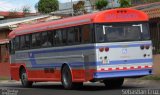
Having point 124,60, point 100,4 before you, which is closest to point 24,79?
point 124,60

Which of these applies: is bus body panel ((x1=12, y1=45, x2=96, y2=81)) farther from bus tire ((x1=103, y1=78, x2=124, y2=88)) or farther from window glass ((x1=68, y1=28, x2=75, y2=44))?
bus tire ((x1=103, y1=78, x2=124, y2=88))

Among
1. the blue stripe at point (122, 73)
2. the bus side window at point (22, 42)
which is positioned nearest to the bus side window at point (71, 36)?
the blue stripe at point (122, 73)

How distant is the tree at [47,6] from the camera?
7250 centimetres

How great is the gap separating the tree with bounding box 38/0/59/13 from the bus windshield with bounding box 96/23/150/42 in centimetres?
5251

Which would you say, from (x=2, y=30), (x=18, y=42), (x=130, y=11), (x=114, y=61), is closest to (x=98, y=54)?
(x=114, y=61)

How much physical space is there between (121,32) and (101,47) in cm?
112

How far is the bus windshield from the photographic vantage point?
64.6 ft

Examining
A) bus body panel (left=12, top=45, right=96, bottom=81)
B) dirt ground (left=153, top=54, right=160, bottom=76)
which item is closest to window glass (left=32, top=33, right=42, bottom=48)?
bus body panel (left=12, top=45, right=96, bottom=81)

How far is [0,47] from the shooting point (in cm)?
4594

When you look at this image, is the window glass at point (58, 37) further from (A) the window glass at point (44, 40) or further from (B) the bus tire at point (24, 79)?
(B) the bus tire at point (24, 79)

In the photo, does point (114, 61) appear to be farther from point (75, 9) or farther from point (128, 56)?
point (75, 9)

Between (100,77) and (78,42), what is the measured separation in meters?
1.99

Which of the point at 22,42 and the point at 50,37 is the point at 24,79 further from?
the point at 50,37

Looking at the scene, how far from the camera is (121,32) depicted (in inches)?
788
